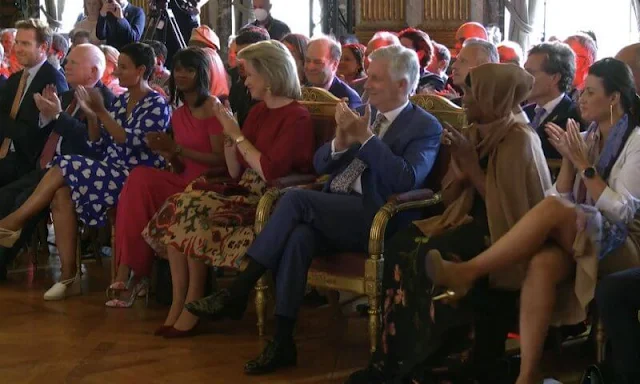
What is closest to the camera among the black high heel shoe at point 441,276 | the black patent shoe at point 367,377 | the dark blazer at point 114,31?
the black high heel shoe at point 441,276

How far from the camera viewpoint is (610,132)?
12.0 feet

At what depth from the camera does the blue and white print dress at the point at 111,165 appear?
511 centimetres

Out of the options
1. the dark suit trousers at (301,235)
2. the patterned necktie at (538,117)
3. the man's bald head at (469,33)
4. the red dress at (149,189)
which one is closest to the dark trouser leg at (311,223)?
the dark suit trousers at (301,235)

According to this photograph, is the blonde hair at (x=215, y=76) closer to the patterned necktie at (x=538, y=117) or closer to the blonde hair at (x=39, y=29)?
the blonde hair at (x=39, y=29)

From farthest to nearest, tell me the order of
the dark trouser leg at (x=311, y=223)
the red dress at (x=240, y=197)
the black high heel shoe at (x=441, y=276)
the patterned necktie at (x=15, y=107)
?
the patterned necktie at (x=15, y=107) < the red dress at (x=240, y=197) < the dark trouser leg at (x=311, y=223) < the black high heel shoe at (x=441, y=276)

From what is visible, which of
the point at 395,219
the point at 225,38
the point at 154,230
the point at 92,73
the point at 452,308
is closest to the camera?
the point at 452,308

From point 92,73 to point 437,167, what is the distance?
2111 mm

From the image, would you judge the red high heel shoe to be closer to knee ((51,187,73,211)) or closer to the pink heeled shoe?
the pink heeled shoe

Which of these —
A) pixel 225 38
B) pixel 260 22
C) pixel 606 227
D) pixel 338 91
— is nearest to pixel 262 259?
pixel 606 227

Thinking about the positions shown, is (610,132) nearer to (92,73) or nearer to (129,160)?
(129,160)

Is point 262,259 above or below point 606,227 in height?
below

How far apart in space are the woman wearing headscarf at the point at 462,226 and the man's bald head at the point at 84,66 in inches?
90.5

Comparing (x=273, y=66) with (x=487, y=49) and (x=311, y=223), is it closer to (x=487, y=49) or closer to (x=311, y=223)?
(x=311, y=223)

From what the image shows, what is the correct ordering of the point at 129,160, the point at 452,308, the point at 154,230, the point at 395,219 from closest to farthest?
the point at 452,308 → the point at 395,219 → the point at 154,230 → the point at 129,160
